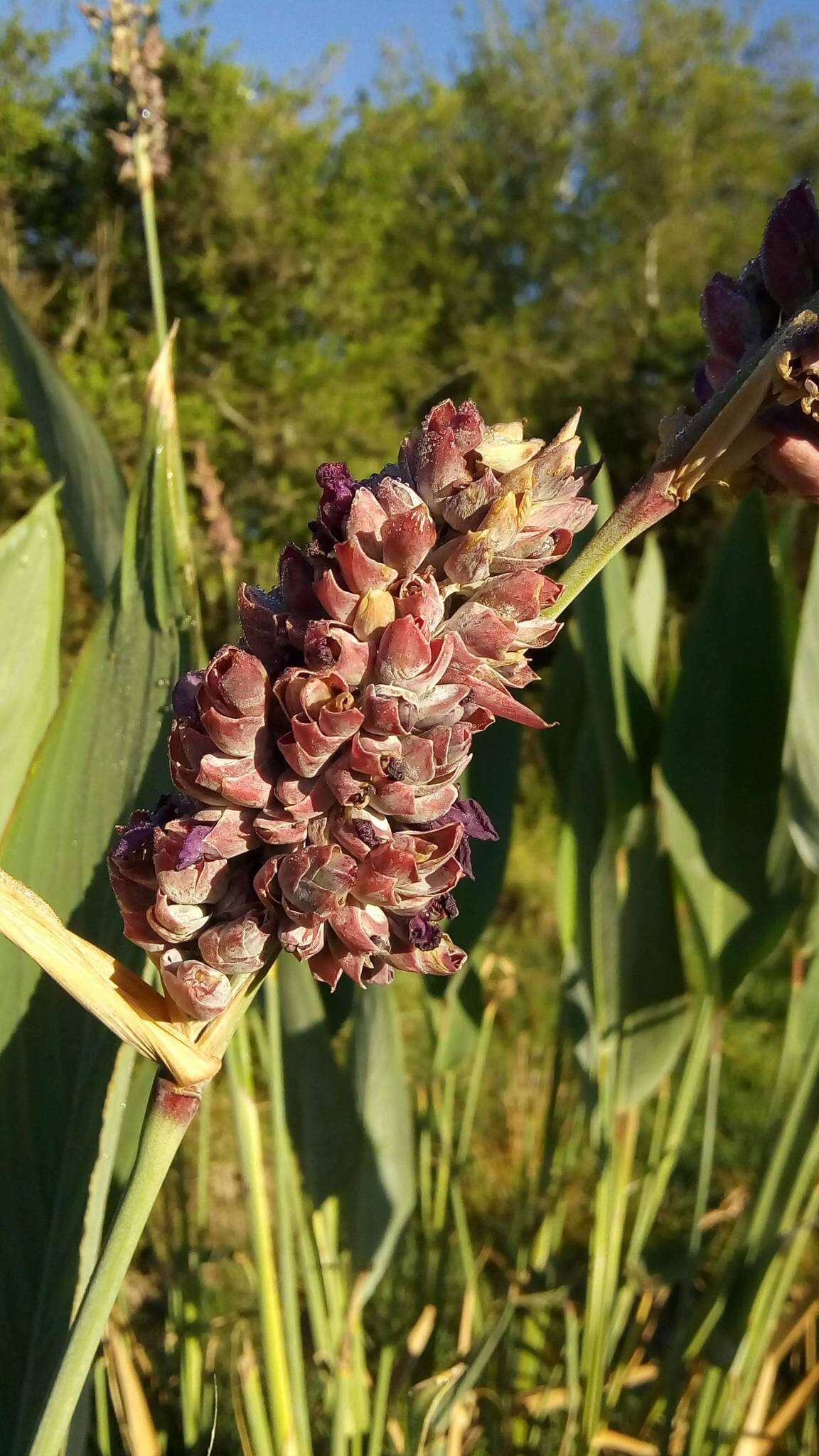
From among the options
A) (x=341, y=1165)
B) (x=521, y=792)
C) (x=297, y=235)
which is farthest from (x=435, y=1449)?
(x=297, y=235)

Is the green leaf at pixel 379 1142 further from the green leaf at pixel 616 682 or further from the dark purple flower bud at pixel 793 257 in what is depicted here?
the dark purple flower bud at pixel 793 257

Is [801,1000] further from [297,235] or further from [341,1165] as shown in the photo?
[297,235]

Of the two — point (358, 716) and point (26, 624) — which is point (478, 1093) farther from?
point (358, 716)

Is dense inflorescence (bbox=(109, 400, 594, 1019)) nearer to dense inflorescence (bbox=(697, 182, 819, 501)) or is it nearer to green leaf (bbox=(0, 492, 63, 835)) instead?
dense inflorescence (bbox=(697, 182, 819, 501))

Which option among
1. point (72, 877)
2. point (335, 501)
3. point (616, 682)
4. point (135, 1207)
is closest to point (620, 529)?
point (335, 501)

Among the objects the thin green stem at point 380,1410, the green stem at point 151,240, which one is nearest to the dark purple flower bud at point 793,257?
the green stem at point 151,240

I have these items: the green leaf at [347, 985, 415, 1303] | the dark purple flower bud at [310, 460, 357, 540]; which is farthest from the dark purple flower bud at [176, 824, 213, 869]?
the green leaf at [347, 985, 415, 1303]
